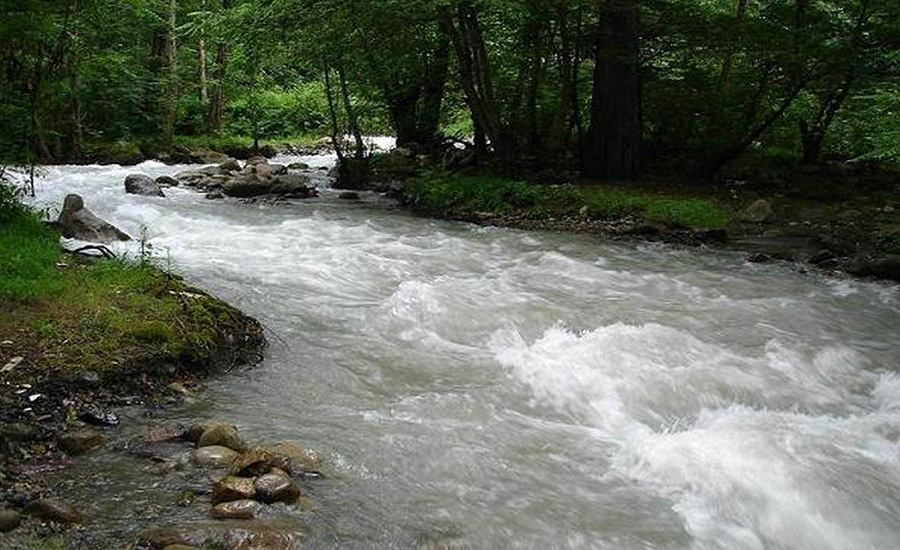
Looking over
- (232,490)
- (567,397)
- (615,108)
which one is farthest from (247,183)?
(232,490)

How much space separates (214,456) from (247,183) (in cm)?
1302

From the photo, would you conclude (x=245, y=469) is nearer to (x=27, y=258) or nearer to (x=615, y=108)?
(x=27, y=258)

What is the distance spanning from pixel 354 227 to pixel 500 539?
9470mm

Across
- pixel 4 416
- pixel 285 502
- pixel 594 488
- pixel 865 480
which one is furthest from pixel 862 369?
pixel 4 416

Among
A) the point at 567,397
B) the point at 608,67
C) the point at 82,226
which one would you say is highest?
the point at 608,67

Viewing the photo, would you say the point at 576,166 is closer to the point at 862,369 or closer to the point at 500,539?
the point at 862,369

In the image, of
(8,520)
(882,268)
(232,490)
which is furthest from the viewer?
(882,268)

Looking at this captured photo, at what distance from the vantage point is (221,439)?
468cm

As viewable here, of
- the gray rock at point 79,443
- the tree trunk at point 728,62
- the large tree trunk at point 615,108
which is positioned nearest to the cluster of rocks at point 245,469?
the gray rock at point 79,443

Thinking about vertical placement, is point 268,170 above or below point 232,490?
above

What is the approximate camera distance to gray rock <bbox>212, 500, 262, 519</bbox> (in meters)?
3.89

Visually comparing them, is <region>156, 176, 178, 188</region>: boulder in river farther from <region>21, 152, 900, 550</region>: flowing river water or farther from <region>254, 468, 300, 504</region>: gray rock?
<region>254, 468, 300, 504</region>: gray rock

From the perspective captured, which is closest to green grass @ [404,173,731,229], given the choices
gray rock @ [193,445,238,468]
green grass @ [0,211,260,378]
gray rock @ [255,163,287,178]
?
gray rock @ [255,163,287,178]

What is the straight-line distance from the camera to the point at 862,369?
7.15 metres
